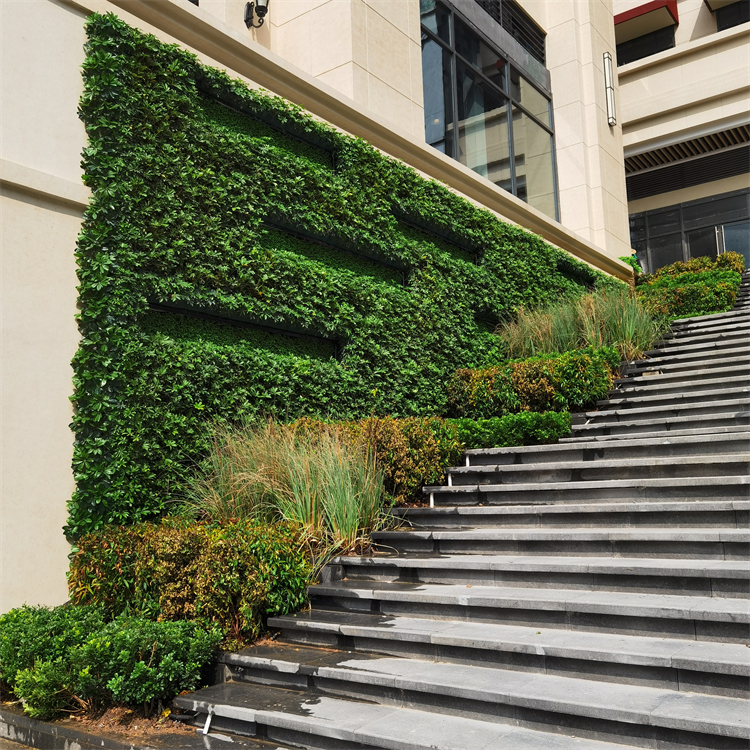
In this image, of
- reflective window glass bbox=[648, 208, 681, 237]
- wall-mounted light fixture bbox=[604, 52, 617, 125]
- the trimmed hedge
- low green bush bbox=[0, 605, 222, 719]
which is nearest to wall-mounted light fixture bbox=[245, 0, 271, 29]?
the trimmed hedge

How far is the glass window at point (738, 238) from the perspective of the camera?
24.8 metres

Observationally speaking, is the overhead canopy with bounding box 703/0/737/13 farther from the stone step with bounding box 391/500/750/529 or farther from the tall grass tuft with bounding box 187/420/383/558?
the tall grass tuft with bounding box 187/420/383/558

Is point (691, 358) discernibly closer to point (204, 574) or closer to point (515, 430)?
point (515, 430)

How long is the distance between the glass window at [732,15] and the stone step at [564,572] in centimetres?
2575

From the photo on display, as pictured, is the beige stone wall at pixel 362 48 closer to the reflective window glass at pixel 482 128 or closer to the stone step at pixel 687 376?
the reflective window glass at pixel 482 128

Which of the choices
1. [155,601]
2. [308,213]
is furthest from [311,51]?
[155,601]

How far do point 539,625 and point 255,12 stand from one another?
11210 mm

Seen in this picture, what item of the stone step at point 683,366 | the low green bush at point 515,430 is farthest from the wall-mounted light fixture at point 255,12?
the stone step at point 683,366

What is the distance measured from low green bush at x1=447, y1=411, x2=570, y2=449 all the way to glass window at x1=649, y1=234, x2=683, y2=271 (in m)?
19.7

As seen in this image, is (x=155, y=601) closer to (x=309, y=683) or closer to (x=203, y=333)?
(x=309, y=683)

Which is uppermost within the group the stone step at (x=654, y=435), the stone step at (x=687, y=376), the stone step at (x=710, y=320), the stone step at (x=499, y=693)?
the stone step at (x=710, y=320)

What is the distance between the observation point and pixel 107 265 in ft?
22.9

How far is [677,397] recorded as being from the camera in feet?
32.4

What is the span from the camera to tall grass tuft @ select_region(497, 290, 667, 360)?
1249 centimetres
